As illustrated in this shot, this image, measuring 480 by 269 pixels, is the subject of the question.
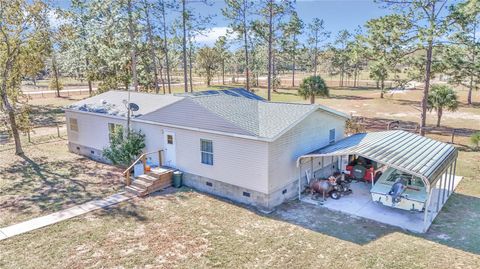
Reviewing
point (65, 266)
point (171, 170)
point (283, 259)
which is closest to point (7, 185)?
point (171, 170)

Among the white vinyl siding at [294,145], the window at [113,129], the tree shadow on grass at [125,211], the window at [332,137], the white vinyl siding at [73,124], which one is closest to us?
the tree shadow on grass at [125,211]

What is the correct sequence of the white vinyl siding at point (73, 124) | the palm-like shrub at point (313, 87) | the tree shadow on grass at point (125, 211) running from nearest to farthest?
1. the tree shadow on grass at point (125, 211)
2. the white vinyl siding at point (73, 124)
3. the palm-like shrub at point (313, 87)

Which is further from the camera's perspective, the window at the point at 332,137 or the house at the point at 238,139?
the window at the point at 332,137

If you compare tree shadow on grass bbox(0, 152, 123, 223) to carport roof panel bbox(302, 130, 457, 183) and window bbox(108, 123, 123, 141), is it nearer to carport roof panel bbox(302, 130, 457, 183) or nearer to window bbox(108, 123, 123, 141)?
window bbox(108, 123, 123, 141)

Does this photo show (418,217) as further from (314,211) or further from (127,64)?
(127,64)

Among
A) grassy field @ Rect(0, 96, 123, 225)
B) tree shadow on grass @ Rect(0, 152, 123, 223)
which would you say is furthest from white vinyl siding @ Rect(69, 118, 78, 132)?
tree shadow on grass @ Rect(0, 152, 123, 223)

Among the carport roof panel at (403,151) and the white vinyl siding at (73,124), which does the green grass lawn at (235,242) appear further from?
the white vinyl siding at (73,124)

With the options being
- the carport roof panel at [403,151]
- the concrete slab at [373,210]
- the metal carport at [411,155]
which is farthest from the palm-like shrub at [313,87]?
the concrete slab at [373,210]

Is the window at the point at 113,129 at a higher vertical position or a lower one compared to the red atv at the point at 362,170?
higher
